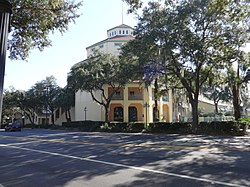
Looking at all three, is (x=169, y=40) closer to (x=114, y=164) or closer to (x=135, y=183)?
(x=114, y=164)

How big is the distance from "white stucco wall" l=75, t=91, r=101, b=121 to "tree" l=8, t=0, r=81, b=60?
3318 cm

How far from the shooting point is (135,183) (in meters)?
6.12

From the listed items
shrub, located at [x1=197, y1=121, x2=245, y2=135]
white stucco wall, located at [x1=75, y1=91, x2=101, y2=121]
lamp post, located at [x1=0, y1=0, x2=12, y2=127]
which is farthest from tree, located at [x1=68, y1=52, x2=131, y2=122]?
lamp post, located at [x1=0, y1=0, x2=12, y2=127]

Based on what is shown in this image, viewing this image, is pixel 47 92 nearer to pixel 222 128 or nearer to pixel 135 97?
pixel 135 97

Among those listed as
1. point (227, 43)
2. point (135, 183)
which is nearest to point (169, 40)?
point (227, 43)

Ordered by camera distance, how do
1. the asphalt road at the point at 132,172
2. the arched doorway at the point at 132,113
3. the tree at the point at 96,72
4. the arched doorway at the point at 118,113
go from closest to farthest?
the asphalt road at the point at 132,172, the tree at the point at 96,72, the arched doorway at the point at 118,113, the arched doorway at the point at 132,113

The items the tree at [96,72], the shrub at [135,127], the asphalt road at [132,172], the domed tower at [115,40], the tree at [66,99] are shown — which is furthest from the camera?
the domed tower at [115,40]

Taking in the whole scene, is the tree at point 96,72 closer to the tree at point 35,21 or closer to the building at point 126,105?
the building at point 126,105

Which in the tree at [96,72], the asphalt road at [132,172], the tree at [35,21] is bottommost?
the asphalt road at [132,172]

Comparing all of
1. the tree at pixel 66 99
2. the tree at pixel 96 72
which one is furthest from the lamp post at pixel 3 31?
the tree at pixel 66 99

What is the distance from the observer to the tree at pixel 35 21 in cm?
773

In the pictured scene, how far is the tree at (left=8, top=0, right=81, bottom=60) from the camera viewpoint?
7.73 meters

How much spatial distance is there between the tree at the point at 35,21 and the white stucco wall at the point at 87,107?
33.2m

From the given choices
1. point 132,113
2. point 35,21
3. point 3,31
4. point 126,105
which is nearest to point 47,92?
point 126,105
